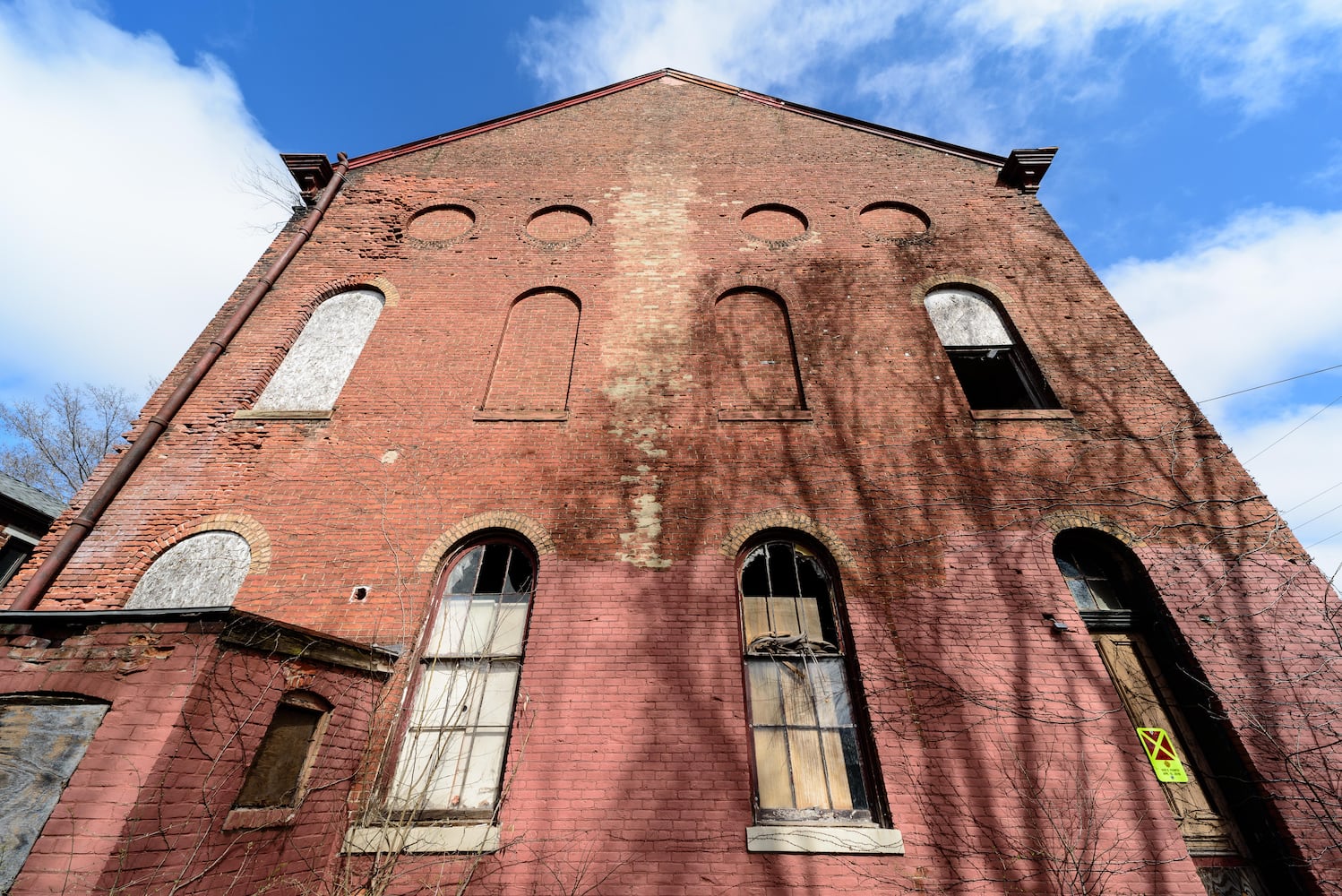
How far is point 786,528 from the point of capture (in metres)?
5.95

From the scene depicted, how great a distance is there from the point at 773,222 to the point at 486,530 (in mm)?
6497

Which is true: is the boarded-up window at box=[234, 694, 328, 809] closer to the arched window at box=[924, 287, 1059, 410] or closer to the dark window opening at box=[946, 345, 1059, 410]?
the dark window opening at box=[946, 345, 1059, 410]

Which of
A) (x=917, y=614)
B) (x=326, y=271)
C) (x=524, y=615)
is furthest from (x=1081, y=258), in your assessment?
(x=326, y=271)

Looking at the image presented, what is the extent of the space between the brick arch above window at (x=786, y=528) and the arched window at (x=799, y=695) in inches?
7.4

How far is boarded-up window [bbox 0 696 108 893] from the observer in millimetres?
3080

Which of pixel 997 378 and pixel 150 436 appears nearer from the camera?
pixel 150 436

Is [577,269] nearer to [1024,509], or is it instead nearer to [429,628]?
[429,628]

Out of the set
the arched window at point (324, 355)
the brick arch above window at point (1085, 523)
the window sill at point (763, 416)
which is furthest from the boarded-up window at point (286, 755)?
the brick arch above window at point (1085, 523)

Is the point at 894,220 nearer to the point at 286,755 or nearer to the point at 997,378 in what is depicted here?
the point at 997,378

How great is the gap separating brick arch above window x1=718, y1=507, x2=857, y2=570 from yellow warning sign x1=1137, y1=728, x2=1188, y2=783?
109 inches

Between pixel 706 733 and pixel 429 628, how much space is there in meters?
2.81

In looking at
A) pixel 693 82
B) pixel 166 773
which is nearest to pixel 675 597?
pixel 166 773

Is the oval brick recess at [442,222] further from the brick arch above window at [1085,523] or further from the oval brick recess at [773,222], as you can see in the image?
the brick arch above window at [1085,523]

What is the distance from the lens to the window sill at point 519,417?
22.4 ft
